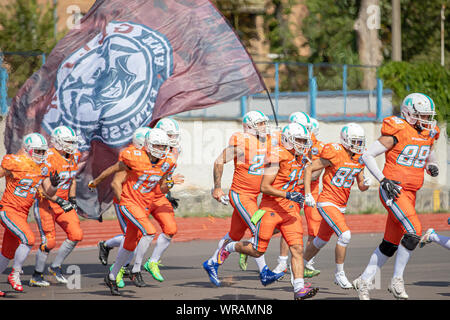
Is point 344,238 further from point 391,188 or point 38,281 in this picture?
point 38,281

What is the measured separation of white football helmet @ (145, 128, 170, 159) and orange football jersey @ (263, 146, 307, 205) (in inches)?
54.9

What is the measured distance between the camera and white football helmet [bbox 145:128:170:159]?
34.5 feet

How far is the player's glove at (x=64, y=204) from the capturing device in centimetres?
1103

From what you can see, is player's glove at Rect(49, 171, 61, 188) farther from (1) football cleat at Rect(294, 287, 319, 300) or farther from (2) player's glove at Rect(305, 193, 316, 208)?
(1) football cleat at Rect(294, 287, 319, 300)

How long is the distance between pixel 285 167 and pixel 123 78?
4014 mm

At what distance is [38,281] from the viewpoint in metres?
11.1

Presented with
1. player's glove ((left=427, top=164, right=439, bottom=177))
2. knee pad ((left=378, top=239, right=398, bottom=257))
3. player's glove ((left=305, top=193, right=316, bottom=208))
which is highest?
player's glove ((left=427, top=164, right=439, bottom=177))

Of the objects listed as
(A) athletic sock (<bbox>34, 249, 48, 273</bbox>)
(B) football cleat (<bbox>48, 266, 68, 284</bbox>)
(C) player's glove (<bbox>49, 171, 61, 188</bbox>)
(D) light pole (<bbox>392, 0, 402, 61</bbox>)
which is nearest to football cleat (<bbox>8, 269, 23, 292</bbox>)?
(A) athletic sock (<bbox>34, 249, 48, 273</bbox>)

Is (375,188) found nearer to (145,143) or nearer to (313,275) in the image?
(313,275)

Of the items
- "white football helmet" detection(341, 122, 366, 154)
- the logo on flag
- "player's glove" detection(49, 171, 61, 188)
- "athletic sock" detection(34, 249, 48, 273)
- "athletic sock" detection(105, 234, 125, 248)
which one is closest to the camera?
"white football helmet" detection(341, 122, 366, 154)

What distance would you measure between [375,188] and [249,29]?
19237 mm

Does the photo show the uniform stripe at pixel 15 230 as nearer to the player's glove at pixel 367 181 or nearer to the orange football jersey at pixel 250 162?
the orange football jersey at pixel 250 162

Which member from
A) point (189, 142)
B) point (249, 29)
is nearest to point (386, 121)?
point (189, 142)

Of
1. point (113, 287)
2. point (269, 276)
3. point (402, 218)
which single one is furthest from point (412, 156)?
point (113, 287)
